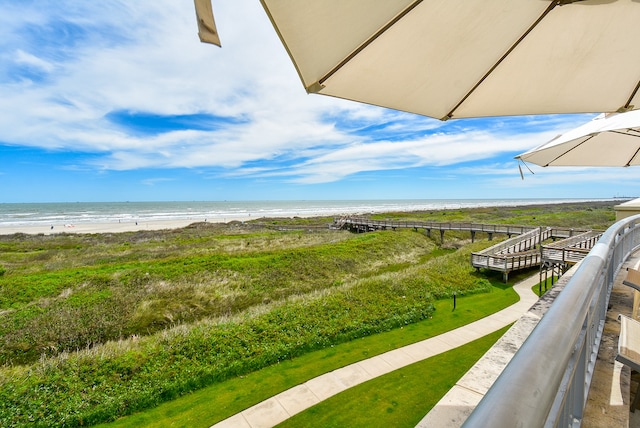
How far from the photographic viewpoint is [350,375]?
8094mm

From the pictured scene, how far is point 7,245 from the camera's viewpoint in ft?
111

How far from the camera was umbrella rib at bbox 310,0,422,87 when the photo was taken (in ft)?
7.29

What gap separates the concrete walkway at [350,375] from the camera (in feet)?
22.0

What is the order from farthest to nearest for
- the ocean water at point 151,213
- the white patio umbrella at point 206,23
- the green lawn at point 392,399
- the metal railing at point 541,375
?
the ocean water at point 151,213
the green lawn at point 392,399
the white patio umbrella at point 206,23
the metal railing at point 541,375

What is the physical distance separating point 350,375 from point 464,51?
7.95m

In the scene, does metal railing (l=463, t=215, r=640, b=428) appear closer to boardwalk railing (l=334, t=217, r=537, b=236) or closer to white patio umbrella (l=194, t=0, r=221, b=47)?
white patio umbrella (l=194, t=0, r=221, b=47)

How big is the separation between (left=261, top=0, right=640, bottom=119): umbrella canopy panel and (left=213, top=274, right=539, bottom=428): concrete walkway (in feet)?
22.7

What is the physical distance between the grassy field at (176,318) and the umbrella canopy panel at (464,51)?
8.66 meters

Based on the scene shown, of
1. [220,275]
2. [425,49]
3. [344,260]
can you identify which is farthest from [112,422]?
[344,260]

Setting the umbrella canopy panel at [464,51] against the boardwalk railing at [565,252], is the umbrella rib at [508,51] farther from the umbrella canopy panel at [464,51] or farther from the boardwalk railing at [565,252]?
the boardwalk railing at [565,252]

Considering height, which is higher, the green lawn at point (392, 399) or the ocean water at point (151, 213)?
the ocean water at point (151, 213)

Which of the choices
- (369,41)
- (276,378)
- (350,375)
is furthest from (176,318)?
(369,41)

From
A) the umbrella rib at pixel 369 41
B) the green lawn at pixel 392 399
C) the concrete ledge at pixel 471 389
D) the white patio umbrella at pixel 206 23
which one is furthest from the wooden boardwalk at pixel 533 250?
the white patio umbrella at pixel 206 23

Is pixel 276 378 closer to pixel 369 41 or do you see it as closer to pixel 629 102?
pixel 369 41
